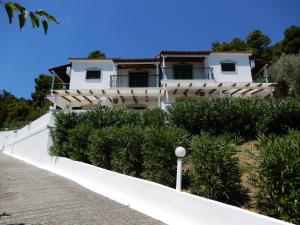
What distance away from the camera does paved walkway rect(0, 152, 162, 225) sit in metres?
5.88

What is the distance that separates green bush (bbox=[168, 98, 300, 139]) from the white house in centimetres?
1126

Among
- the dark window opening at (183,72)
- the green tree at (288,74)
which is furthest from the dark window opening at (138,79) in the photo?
the green tree at (288,74)

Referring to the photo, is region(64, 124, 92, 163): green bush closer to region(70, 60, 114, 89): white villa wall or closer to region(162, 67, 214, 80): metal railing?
region(70, 60, 114, 89): white villa wall

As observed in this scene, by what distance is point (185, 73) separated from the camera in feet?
81.3

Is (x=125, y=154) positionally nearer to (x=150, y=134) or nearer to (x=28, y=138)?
(x=150, y=134)

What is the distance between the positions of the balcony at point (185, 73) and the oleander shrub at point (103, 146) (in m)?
15.3

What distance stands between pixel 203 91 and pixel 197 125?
1276cm

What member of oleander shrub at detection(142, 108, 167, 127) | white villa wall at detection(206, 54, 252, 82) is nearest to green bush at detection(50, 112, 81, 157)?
oleander shrub at detection(142, 108, 167, 127)

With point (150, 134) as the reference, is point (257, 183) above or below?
below

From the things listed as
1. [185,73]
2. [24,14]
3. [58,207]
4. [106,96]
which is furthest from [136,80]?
[24,14]

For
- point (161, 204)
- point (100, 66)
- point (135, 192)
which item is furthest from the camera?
point (100, 66)

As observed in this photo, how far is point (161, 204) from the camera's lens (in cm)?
643

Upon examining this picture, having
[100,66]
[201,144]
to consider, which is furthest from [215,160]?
[100,66]

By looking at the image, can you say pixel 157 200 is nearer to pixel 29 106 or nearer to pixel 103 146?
pixel 103 146
